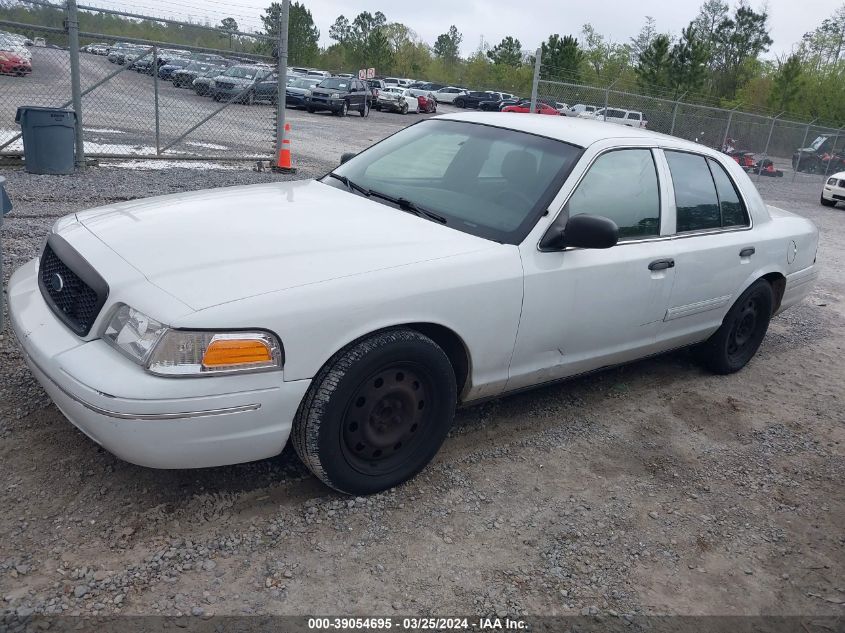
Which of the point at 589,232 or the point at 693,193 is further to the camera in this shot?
the point at 693,193

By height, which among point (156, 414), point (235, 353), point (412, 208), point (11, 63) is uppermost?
point (11, 63)

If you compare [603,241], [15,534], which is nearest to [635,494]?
[603,241]

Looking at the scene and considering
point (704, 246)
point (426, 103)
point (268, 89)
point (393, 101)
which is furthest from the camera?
point (426, 103)

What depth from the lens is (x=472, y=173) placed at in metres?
3.96

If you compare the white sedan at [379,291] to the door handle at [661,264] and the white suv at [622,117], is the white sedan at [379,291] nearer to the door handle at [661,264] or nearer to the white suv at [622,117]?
the door handle at [661,264]

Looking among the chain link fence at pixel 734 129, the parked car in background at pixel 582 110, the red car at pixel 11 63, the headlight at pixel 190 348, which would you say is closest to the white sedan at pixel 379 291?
the headlight at pixel 190 348

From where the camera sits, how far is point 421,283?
302 centimetres

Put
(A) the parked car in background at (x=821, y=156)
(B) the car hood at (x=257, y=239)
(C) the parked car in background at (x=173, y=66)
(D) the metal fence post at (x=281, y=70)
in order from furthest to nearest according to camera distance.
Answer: (A) the parked car in background at (x=821, y=156) → (C) the parked car in background at (x=173, y=66) → (D) the metal fence post at (x=281, y=70) → (B) the car hood at (x=257, y=239)

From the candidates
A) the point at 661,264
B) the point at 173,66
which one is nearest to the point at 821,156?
the point at 173,66

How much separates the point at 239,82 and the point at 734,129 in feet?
57.3

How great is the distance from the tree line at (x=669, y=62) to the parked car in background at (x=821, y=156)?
13.3ft

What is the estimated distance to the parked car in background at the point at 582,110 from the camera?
20.4 m

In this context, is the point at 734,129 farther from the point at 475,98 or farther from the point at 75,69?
→ the point at 475,98

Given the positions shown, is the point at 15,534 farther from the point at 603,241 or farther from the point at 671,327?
the point at 671,327
